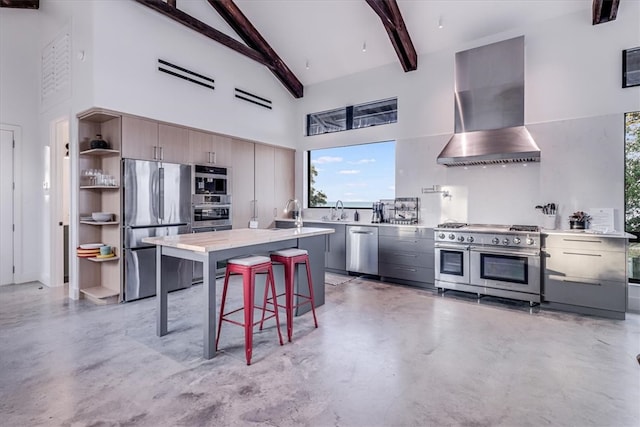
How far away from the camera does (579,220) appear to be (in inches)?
163

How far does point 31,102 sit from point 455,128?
6461 millimetres

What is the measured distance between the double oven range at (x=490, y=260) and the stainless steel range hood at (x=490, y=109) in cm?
99

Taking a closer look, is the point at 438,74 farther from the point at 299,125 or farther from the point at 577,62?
the point at 299,125

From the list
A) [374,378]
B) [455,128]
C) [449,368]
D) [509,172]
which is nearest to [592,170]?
[509,172]

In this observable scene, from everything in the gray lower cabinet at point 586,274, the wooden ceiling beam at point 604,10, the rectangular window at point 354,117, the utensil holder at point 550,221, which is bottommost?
the gray lower cabinet at point 586,274

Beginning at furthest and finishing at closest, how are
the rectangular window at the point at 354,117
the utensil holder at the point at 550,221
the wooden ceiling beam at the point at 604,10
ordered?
the rectangular window at the point at 354,117 < the utensil holder at the point at 550,221 < the wooden ceiling beam at the point at 604,10

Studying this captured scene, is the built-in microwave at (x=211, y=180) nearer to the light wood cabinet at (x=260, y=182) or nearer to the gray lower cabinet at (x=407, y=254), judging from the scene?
the light wood cabinet at (x=260, y=182)

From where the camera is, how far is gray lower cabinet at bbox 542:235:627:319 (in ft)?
12.0

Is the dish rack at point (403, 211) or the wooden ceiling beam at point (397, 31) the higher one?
the wooden ceiling beam at point (397, 31)

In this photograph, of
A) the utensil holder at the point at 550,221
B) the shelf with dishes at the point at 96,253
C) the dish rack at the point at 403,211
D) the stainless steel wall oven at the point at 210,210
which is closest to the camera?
the shelf with dishes at the point at 96,253

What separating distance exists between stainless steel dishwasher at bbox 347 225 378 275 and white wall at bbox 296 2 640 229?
0.95 meters

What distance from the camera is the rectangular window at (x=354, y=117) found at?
19.6 ft

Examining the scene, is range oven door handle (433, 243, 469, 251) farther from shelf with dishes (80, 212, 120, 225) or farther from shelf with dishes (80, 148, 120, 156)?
shelf with dishes (80, 148, 120, 156)


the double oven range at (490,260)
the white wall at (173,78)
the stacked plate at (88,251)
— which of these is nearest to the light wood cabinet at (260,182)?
the white wall at (173,78)
